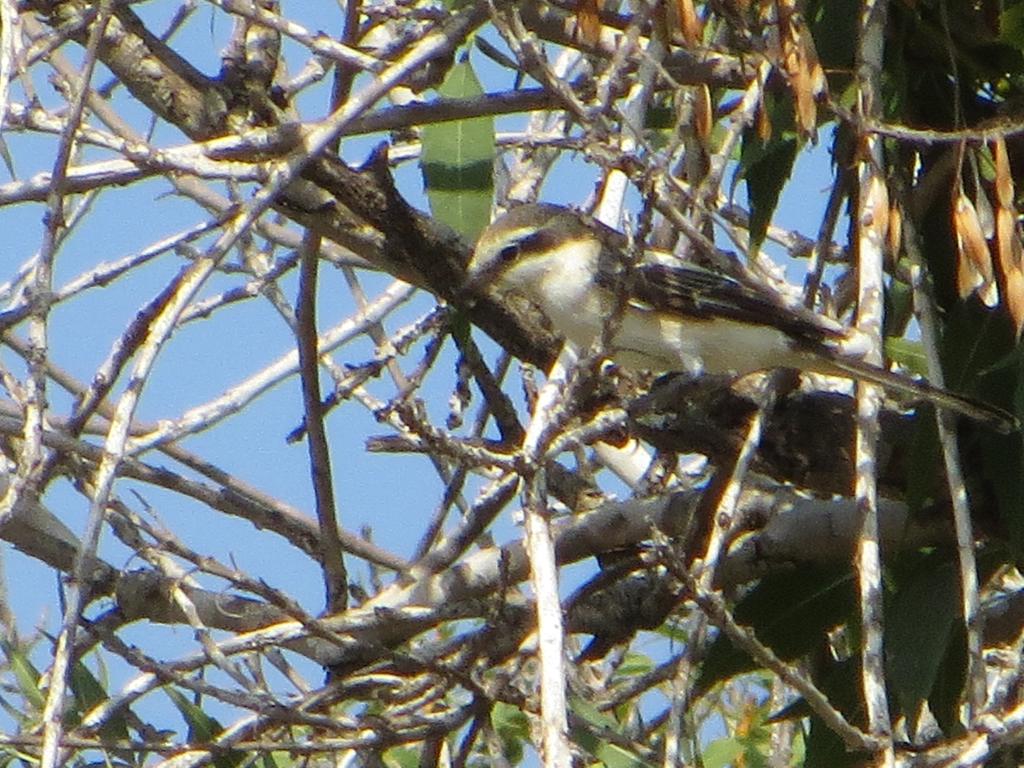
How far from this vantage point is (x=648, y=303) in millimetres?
4738

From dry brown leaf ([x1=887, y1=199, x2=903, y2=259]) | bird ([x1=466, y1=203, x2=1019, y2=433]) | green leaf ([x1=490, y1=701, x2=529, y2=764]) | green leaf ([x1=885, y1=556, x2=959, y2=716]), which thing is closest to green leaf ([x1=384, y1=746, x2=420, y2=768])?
green leaf ([x1=490, y1=701, x2=529, y2=764])

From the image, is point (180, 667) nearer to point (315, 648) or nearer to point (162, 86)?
point (315, 648)

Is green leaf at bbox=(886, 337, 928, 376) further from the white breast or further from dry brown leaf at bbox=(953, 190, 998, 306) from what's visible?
dry brown leaf at bbox=(953, 190, 998, 306)

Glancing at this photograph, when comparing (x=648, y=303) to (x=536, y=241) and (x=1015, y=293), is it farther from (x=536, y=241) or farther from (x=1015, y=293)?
(x=1015, y=293)

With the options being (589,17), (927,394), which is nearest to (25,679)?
(589,17)

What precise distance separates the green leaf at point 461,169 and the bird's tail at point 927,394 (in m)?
0.94

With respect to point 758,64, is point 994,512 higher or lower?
lower

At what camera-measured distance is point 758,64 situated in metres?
3.48

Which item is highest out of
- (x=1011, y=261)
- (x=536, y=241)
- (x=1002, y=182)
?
(x=1002, y=182)

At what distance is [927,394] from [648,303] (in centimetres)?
105

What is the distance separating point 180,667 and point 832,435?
1.61 metres

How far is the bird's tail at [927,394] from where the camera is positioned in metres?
3.75

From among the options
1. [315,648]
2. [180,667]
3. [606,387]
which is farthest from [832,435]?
[180,667]

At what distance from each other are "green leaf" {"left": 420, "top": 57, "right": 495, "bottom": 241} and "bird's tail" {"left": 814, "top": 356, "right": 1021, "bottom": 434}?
945mm
